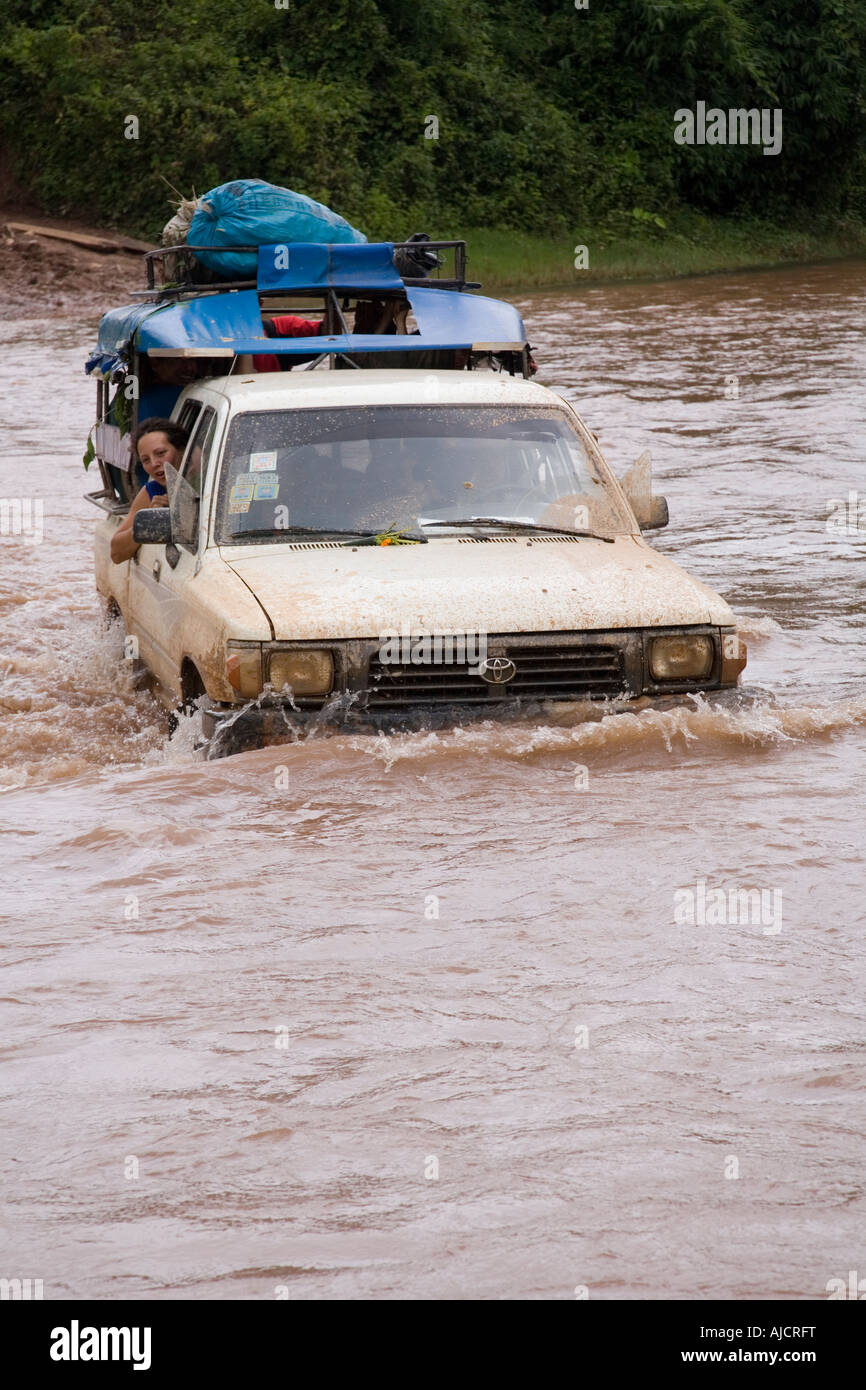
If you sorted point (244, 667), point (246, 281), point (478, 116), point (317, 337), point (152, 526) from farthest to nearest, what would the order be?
point (478, 116), point (246, 281), point (317, 337), point (152, 526), point (244, 667)

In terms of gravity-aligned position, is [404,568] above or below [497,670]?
above

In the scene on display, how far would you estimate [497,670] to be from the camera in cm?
646

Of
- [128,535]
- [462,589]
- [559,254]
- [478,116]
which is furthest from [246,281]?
[478,116]

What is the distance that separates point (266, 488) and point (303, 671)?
1090mm

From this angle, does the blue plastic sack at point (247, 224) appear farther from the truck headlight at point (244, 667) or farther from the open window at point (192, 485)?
the truck headlight at point (244, 667)

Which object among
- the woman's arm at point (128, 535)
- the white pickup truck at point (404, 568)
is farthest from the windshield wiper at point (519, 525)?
the woman's arm at point (128, 535)

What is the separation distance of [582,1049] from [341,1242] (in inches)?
40.0

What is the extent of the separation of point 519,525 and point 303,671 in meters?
1.24

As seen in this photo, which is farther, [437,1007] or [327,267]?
[327,267]

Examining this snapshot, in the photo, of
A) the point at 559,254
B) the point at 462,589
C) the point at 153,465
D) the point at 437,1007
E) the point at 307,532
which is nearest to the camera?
the point at 437,1007

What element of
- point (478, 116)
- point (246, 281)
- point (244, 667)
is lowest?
point (244, 667)

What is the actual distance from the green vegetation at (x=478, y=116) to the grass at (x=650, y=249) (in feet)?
0.26

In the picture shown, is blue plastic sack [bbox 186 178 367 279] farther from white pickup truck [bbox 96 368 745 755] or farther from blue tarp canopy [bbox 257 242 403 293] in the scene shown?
white pickup truck [bbox 96 368 745 755]

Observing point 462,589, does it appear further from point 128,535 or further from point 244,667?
point 128,535
